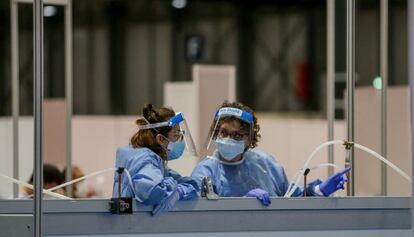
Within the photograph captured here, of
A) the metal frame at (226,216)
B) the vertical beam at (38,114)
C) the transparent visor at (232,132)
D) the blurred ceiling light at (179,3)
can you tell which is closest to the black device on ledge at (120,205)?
the metal frame at (226,216)

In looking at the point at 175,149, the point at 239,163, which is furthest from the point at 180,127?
the point at 239,163

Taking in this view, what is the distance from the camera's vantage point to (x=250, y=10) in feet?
45.4

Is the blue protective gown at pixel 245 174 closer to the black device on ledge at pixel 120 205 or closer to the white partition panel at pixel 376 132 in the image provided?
the black device on ledge at pixel 120 205

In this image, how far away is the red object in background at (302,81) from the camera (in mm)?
13562

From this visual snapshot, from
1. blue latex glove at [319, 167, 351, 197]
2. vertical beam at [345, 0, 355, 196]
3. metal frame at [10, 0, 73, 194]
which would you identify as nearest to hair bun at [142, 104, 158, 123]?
blue latex glove at [319, 167, 351, 197]

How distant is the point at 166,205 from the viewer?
2.69 meters

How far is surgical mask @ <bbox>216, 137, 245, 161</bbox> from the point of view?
10.8 feet

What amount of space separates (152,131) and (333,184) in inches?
25.9

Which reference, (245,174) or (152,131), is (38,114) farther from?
(245,174)

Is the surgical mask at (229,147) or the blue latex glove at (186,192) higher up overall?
the surgical mask at (229,147)

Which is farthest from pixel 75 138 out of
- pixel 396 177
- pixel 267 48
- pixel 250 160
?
pixel 267 48

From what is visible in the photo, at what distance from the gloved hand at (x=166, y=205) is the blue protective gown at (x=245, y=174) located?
25.0 inches

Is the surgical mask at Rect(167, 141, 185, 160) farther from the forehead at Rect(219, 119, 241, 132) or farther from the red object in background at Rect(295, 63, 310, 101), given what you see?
the red object in background at Rect(295, 63, 310, 101)

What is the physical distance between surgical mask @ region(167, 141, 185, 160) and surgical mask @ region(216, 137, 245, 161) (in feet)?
0.73
